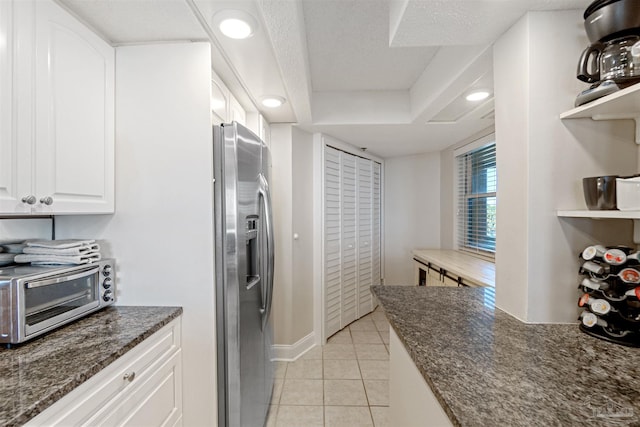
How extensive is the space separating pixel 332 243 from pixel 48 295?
236 centimetres

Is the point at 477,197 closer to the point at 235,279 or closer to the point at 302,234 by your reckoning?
the point at 302,234

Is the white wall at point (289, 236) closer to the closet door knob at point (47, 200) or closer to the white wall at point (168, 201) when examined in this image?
the white wall at point (168, 201)

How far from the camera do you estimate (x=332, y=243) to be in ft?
10.4

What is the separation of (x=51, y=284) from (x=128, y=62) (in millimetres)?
1048

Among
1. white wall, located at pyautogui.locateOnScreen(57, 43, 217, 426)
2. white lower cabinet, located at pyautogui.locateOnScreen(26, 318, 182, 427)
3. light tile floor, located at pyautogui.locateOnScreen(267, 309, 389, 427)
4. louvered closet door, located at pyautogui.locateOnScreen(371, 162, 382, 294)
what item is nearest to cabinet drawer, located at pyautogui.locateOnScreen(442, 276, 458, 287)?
light tile floor, located at pyautogui.locateOnScreen(267, 309, 389, 427)

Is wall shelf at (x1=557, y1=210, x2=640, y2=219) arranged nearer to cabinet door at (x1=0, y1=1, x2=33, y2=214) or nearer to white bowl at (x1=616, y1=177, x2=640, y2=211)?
white bowl at (x1=616, y1=177, x2=640, y2=211)

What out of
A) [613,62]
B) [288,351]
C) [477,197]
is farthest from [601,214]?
[288,351]

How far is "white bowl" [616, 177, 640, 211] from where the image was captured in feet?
2.85

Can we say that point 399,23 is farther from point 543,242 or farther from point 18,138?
point 18,138

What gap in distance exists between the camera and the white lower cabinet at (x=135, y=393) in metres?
0.84

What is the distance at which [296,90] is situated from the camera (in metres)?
2.00

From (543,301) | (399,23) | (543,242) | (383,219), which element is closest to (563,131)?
(543,242)

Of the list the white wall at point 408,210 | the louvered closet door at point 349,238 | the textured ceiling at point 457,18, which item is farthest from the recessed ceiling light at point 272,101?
the white wall at point 408,210

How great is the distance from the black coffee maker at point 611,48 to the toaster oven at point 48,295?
198cm
